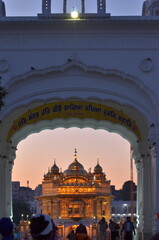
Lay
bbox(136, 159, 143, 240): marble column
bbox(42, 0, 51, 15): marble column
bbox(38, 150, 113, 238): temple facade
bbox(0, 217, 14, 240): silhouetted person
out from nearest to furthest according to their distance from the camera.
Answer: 1. bbox(0, 217, 14, 240): silhouetted person
2. bbox(42, 0, 51, 15): marble column
3. bbox(136, 159, 143, 240): marble column
4. bbox(38, 150, 113, 238): temple facade

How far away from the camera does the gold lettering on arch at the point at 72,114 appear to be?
21.7 m

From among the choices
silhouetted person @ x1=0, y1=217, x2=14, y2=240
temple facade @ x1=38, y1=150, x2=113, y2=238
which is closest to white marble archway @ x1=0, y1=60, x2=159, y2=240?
silhouetted person @ x1=0, y1=217, x2=14, y2=240

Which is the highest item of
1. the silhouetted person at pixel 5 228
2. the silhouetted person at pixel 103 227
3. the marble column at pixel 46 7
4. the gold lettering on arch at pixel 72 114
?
the marble column at pixel 46 7

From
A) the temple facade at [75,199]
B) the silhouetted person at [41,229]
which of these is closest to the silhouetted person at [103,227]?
the silhouetted person at [41,229]

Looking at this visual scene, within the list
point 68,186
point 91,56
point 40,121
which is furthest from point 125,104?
point 68,186

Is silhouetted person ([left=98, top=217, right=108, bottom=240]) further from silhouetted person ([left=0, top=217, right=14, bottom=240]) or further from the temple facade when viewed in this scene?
the temple facade

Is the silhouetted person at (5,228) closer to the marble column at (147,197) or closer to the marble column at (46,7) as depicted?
the marble column at (147,197)

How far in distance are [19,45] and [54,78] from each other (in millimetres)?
1553

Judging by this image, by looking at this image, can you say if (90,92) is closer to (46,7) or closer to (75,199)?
(46,7)

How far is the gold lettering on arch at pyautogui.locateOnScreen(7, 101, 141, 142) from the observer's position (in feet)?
71.2

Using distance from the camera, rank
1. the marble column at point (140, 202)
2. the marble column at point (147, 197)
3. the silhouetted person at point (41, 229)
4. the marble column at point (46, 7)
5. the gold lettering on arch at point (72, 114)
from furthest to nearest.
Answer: the marble column at point (140, 202) < the gold lettering on arch at point (72, 114) < the marble column at point (147, 197) < the marble column at point (46, 7) < the silhouetted person at point (41, 229)

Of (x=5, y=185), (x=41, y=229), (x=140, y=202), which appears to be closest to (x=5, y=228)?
(x=41, y=229)

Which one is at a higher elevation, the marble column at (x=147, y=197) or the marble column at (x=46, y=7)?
the marble column at (x=46, y=7)

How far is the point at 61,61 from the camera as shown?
20.9 m
